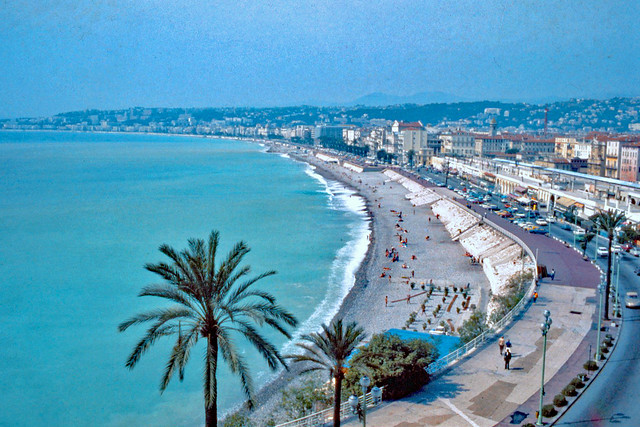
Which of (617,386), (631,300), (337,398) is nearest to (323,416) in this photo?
(337,398)

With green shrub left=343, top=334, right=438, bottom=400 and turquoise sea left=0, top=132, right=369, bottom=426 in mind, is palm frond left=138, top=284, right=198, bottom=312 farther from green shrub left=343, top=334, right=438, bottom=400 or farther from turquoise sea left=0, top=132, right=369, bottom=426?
turquoise sea left=0, top=132, right=369, bottom=426

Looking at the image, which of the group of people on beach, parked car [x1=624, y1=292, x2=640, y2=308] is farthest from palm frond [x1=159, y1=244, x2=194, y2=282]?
the group of people on beach

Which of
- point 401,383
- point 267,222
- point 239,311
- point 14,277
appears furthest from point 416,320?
point 267,222

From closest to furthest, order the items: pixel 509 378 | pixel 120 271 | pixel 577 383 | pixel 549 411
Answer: pixel 549 411
pixel 577 383
pixel 509 378
pixel 120 271

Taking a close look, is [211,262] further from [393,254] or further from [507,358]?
[393,254]

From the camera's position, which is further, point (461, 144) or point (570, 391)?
point (461, 144)

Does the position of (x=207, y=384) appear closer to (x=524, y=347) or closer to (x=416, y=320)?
(x=524, y=347)

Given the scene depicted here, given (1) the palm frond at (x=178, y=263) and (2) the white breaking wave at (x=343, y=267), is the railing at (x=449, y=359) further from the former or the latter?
(2) the white breaking wave at (x=343, y=267)
